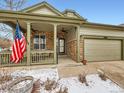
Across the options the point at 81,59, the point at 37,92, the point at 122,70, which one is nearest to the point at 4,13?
the point at 37,92

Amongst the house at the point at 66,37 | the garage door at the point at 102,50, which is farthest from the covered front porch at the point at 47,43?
the garage door at the point at 102,50

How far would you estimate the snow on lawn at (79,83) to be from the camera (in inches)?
251

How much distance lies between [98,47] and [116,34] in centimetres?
260

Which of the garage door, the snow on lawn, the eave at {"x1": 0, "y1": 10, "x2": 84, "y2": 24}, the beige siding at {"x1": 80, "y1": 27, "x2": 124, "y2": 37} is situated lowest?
the snow on lawn

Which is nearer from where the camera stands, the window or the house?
the house

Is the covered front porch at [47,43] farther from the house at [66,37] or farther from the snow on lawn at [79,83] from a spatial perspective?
the snow on lawn at [79,83]

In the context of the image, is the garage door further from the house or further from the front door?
the front door

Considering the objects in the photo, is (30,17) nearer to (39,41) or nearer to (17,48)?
(17,48)

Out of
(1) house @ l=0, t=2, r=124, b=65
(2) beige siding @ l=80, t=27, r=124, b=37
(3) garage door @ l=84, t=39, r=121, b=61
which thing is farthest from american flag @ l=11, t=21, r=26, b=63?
(3) garage door @ l=84, t=39, r=121, b=61

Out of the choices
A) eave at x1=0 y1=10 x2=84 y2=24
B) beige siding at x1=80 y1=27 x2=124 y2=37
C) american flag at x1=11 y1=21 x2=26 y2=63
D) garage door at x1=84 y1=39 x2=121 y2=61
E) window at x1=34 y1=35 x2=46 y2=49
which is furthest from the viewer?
window at x1=34 y1=35 x2=46 y2=49

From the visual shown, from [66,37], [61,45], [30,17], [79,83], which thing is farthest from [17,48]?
[61,45]

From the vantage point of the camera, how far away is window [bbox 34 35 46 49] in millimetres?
13766

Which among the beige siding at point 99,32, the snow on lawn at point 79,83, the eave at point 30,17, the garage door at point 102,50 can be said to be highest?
the eave at point 30,17

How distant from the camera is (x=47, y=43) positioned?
565 inches
